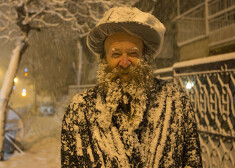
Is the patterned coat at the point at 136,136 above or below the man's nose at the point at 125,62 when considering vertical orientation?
below

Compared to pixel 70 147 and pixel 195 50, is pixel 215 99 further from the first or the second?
pixel 195 50

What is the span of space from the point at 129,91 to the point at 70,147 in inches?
21.9

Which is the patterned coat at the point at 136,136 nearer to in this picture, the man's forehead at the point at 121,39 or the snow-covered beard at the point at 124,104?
the snow-covered beard at the point at 124,104

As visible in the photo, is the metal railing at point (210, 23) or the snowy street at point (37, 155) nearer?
the snowy street at point (37, 155)

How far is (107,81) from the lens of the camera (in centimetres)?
160

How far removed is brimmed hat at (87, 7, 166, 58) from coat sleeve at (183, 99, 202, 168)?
0.58 m

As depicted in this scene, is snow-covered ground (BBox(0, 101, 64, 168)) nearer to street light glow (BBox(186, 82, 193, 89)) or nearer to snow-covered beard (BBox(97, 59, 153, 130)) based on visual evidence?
street light glow (BBox(186, 82, 193, 89))

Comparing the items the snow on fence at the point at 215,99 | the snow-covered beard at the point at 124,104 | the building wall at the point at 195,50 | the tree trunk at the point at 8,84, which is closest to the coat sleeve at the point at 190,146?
the snow-covered beard at the point at 124,104

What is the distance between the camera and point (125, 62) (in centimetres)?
156

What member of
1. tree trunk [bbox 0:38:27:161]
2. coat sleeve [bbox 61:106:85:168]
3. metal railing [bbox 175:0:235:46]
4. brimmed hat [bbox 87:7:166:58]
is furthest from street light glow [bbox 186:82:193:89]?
metal railing [bbox 175:0:235:46]

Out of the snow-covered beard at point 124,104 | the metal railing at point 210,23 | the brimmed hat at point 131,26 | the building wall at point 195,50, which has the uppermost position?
the metal railing at point 210,23

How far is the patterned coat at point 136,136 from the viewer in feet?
4.75

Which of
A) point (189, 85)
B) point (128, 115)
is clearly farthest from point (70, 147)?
point (189, 85)

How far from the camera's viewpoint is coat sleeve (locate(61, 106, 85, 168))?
154 centimetres
